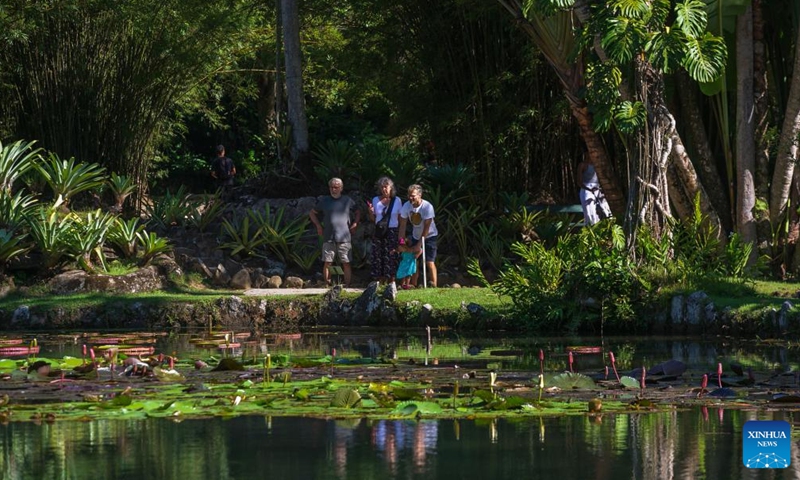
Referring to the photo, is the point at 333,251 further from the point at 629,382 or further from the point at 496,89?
the point at 629,382

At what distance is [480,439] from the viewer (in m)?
8.36

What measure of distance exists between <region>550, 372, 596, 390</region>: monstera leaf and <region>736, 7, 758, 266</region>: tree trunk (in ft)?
28.1

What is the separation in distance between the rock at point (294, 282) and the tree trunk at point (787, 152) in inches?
256

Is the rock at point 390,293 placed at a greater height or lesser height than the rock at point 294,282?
lesser

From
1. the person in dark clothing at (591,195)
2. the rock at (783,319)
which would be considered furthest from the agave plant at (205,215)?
the rock at (783,319)

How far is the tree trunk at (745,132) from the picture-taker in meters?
18.1

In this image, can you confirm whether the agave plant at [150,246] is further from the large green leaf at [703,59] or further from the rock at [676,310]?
the large green leaf at [703,59]

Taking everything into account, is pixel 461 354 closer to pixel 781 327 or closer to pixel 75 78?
pixel 781 327

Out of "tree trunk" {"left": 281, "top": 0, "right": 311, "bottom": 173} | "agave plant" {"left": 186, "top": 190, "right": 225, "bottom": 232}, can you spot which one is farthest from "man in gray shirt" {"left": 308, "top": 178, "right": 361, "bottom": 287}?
"tree trunk" {"left": 281, "top": 0, "right": 311, "bottom": 173}

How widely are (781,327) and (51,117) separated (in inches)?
553

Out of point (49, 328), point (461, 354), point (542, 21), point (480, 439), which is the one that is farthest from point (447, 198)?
point (480, 439)

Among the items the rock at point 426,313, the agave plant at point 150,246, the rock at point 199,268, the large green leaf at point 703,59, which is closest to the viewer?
the large green leaf at point 703,59

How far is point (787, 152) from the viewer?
17.9 metres

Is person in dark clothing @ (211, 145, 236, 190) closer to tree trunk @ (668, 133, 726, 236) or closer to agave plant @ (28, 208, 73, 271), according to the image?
agave plant @ (28, 208, 73, 271)
